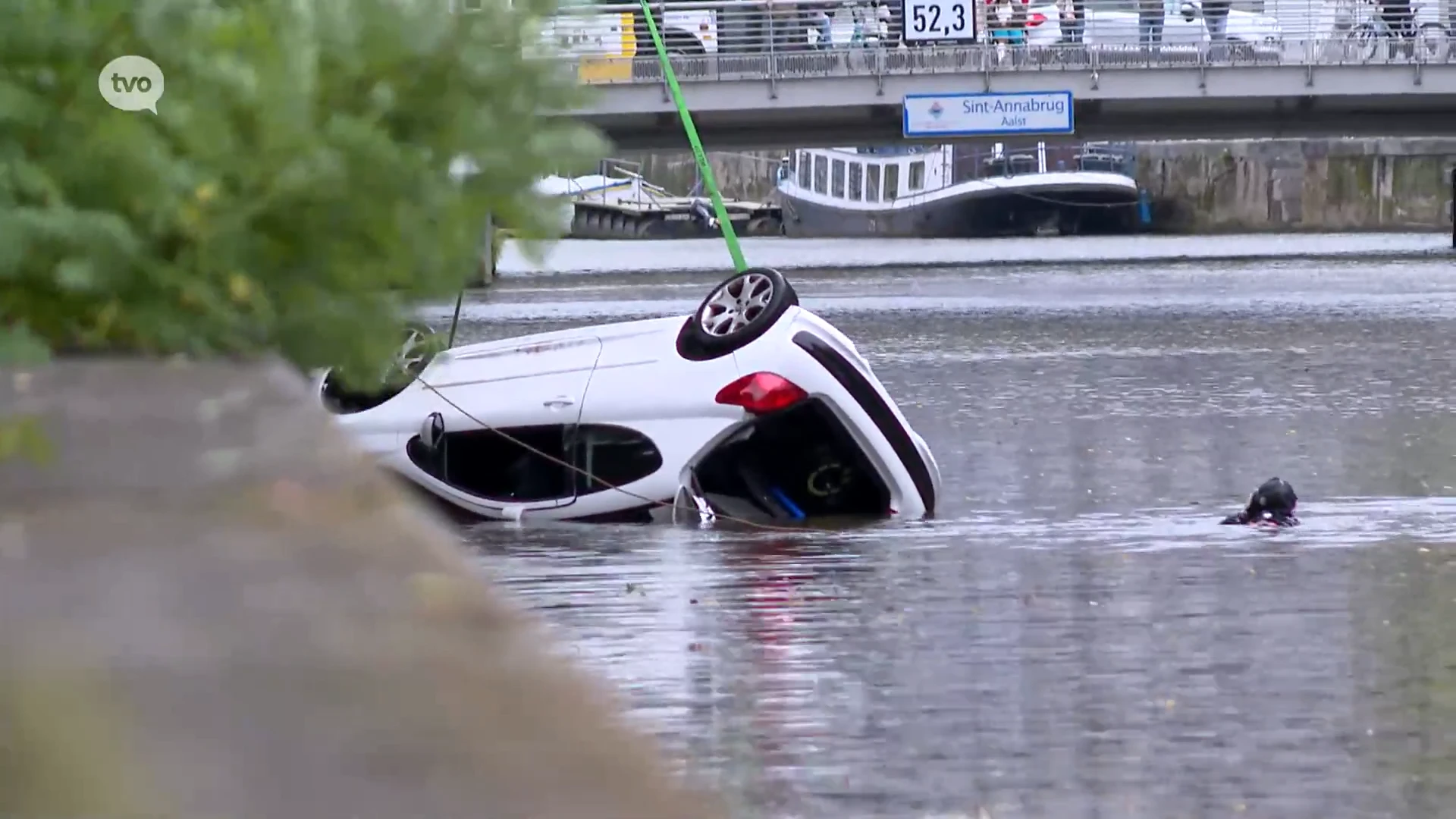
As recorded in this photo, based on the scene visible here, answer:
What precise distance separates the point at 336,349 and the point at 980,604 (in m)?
4.99

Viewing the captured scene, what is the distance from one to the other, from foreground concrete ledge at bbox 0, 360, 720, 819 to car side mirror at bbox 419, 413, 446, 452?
9.93 metres

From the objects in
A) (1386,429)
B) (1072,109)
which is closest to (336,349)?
(1386,429)

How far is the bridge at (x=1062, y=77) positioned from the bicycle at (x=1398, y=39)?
3 cm

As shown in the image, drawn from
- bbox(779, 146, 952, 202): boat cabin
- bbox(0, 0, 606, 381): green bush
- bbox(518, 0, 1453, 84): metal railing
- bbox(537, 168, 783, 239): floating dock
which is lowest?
bbox(537, 168, 783, 239): floating dock

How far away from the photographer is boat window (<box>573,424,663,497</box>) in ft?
41.9

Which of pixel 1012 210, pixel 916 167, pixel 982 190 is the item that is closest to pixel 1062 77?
pixel 982 190

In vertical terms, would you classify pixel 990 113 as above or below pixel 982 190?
above

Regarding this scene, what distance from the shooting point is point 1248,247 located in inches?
2357

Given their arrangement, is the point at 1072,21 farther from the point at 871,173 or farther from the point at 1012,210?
the point at 871,173

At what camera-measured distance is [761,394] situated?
12.2 meters

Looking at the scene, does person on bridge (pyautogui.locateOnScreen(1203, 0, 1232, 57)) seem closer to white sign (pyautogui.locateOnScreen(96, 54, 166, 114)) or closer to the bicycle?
the bicycle

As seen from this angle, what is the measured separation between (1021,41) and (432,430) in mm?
27870

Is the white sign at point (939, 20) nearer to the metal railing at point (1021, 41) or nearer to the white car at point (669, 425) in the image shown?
the metal railing at point (1021, 41)

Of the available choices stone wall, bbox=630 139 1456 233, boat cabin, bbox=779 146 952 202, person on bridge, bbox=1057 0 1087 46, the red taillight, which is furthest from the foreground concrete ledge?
stone wall, bbox=630 139 1456 233
